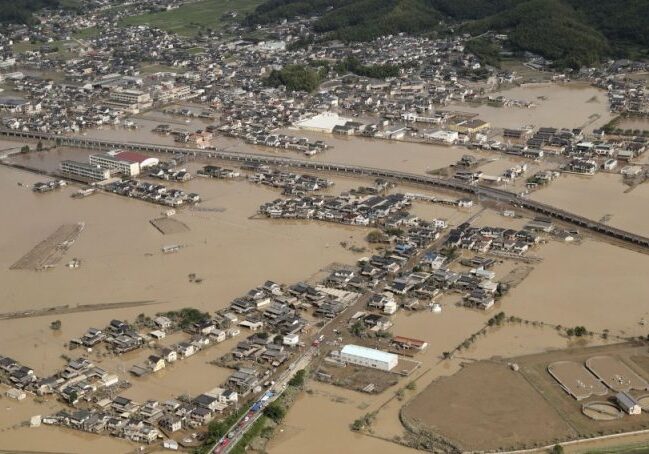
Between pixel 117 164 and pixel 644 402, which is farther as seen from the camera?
pixel 117 164

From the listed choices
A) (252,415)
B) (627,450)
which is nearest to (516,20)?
(627,450)

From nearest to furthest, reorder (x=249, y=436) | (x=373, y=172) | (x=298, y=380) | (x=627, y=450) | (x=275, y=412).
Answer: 1. (x=627, y=450)
2. (x=249, y=436)
3. (x=275, y=412)
4. (x=298, y=380)
5. (x=373, y=172)

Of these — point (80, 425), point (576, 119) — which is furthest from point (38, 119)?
point (80, 425)

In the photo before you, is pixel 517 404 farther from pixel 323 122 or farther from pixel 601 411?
pixel 323 122

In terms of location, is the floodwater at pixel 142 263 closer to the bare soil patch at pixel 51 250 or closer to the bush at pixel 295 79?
the bare soil patch at pixel 51 250

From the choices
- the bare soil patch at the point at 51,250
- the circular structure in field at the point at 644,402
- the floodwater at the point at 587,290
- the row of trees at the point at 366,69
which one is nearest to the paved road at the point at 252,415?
the floodwater at the point at 587,290

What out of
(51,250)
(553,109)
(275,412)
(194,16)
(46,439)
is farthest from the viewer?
(194,16)

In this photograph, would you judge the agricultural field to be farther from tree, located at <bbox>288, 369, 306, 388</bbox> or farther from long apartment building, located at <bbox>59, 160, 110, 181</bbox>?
long apartment building, located at <bbox>59, 160, 110, 181</bbox>
